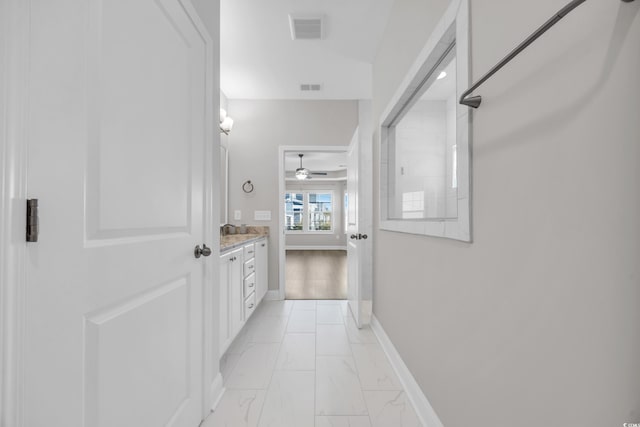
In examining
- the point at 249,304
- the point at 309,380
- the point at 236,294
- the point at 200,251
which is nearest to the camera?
the point at 200,251

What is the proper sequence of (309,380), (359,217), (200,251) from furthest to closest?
(359,217), (309,380), (200,251)

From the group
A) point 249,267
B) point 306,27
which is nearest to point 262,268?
point 249,267

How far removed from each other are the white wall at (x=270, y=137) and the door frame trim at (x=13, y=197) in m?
3.33

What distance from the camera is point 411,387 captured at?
1.72 meters

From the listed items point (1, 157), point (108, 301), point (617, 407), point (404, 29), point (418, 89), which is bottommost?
point (617, 407)

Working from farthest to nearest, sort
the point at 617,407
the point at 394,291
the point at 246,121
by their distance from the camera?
the point at 246,121 < the point at 394,291 < the point at 617,407

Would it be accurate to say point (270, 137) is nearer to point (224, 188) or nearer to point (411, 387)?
point (224, 188)

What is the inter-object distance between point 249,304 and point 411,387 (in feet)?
5.29

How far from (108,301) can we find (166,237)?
35 centimetres

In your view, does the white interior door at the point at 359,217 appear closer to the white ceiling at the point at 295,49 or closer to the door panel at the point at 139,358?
the white ceiling at the point at 295,49

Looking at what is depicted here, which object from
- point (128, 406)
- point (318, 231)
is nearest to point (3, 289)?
point (128, 406)

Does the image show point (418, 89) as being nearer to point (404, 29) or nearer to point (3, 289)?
point (404, 29)

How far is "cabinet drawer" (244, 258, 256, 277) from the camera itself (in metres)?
2.73

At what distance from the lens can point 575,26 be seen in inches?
25.7
